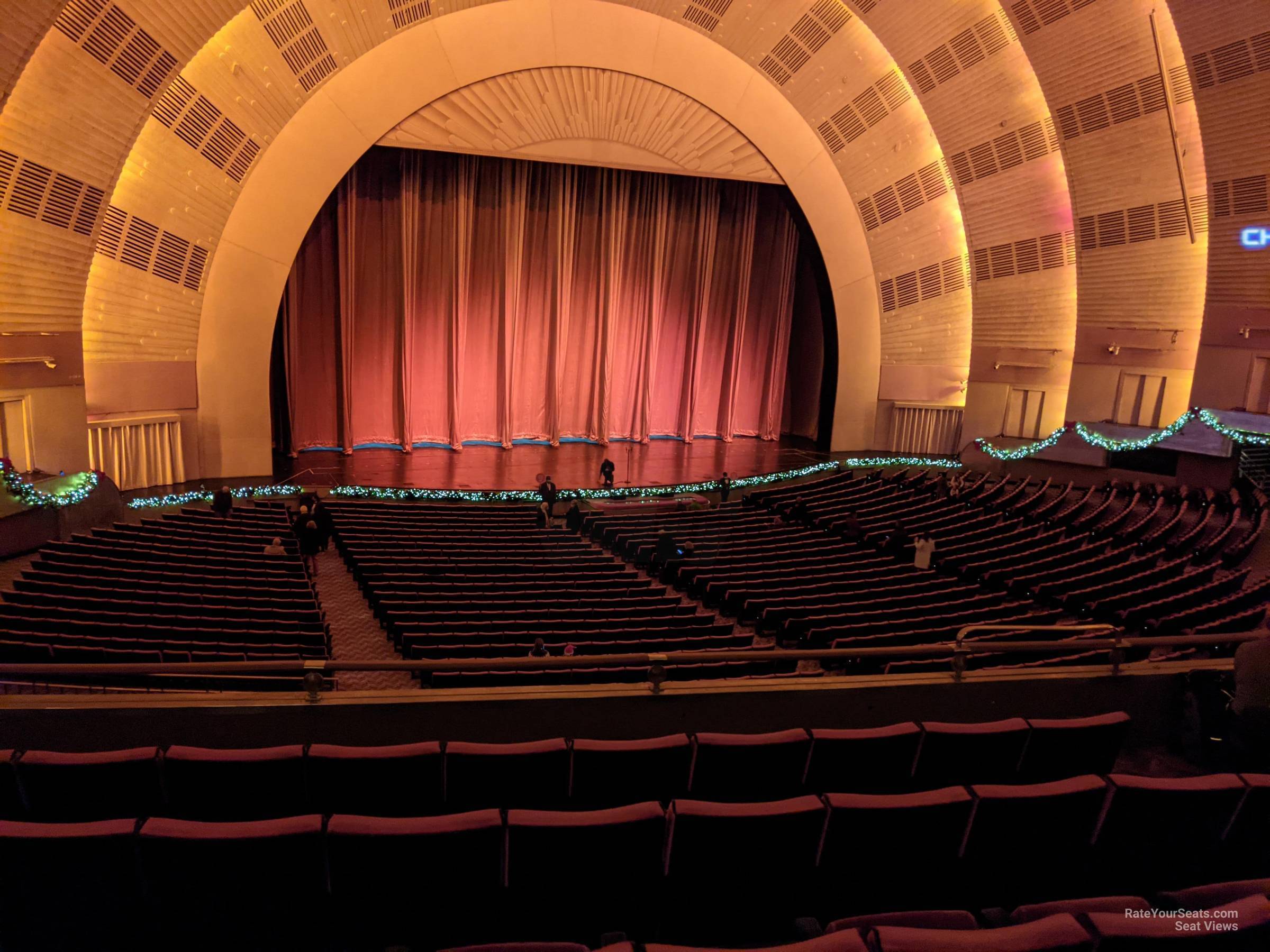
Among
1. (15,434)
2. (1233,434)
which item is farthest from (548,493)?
(1233,434)

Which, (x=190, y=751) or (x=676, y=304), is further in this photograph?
(x=676, y=304)

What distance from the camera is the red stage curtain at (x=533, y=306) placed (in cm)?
1892

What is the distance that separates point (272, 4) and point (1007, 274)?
15915 millimetres

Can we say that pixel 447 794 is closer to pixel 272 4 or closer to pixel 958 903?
pixel 958 903

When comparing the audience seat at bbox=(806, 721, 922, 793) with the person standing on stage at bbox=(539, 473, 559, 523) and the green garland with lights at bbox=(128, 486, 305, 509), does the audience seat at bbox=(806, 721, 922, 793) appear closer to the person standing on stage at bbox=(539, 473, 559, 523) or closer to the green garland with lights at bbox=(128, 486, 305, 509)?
the person standing on stage at bbox=(539, 473, 559, 523)

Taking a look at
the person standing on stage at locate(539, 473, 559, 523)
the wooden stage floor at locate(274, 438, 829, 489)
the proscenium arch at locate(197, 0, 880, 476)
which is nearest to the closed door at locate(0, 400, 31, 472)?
the proscenium arch at locate(197, 0, 880, 476)

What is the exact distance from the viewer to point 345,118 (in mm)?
15547

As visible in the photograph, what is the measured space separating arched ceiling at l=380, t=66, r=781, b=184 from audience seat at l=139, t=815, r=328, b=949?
1620 centimetres

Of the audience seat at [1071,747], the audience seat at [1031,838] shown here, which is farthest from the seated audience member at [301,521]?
the audience seat at [1031,838]

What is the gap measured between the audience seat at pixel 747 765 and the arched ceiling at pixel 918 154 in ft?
40.0

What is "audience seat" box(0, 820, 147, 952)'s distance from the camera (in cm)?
251

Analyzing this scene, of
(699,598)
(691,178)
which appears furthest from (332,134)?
(699,598)

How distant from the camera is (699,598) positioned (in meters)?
9.29

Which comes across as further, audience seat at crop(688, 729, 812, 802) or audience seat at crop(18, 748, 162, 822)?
audience seat at crop(688, 729, 812, 802)
